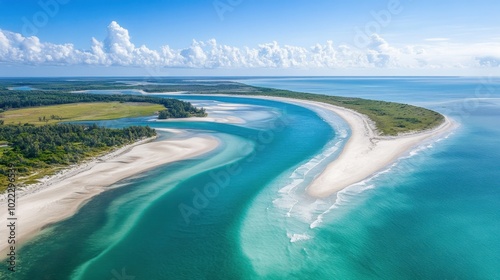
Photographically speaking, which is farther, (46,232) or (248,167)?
(248,167)

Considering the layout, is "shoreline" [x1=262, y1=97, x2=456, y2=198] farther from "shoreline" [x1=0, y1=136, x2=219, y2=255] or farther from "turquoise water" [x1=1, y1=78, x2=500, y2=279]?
"shoreline" [x1=0, y1=136, x2=219, y2=255]

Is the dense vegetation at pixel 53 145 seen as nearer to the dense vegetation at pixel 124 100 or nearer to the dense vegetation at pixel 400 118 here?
the dense vegetation at pixel 124 100

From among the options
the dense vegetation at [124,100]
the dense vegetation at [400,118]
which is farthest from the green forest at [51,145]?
the dense vegetation at [400,118]

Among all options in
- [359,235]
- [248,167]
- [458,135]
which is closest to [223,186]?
[248,167]

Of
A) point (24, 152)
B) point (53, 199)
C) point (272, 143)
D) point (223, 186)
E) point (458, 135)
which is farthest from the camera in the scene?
point (458, 135)

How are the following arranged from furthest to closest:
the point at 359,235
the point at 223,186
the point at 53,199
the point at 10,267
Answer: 1. the point at 223,186
2. the point at 53,199
3. the point at 359,235
4. the point at 10,267

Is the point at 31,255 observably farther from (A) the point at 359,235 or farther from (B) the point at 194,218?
(A) the point at 359,235
